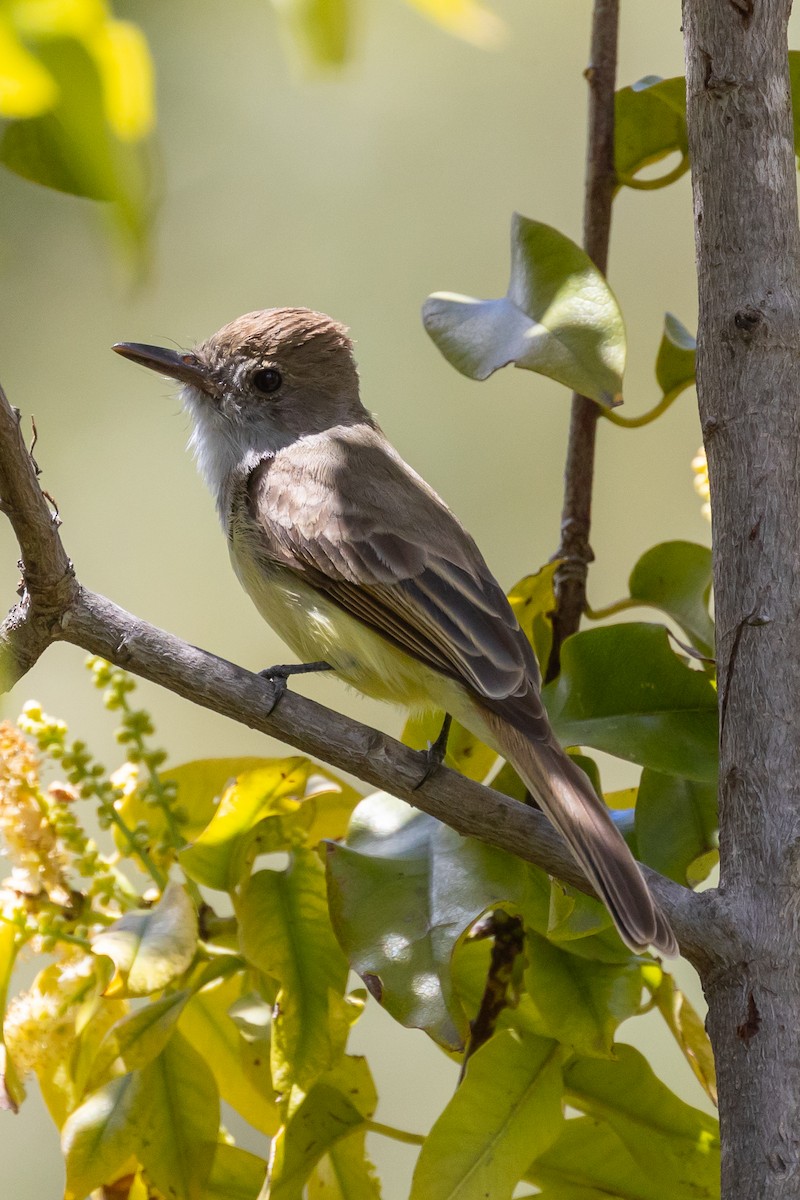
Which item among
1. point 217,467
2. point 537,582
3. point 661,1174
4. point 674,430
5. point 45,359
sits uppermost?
point 674,430

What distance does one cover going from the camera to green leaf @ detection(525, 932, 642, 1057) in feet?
4.31

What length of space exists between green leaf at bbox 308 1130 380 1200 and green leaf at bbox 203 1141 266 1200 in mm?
70

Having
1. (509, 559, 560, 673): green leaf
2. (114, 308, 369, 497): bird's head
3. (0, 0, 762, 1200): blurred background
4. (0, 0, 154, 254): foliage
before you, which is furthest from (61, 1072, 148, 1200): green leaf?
(0, 0, 762, 1200): blurred background

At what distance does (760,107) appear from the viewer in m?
1.35

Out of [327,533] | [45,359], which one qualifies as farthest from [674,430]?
[327,533]

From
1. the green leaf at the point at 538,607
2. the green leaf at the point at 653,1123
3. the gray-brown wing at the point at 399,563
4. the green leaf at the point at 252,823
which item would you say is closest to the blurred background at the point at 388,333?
the gray-brown wing at the point at 399,563

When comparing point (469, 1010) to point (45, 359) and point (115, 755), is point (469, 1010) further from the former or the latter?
point (45, 359)

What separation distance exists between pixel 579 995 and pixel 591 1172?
0.71 ft

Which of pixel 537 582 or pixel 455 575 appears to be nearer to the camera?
pixel 537 582

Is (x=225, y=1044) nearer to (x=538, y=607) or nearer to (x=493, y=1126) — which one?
(x=493, y=1126)

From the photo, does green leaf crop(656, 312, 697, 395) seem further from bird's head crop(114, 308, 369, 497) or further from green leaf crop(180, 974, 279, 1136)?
green leaf crop(180, 974, 279, 1136)

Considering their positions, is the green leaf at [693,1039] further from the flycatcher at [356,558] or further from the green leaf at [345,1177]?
the green leaf at [345,1177]

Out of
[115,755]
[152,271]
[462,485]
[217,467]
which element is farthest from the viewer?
[462,485]

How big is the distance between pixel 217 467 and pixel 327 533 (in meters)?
A: 0.45
